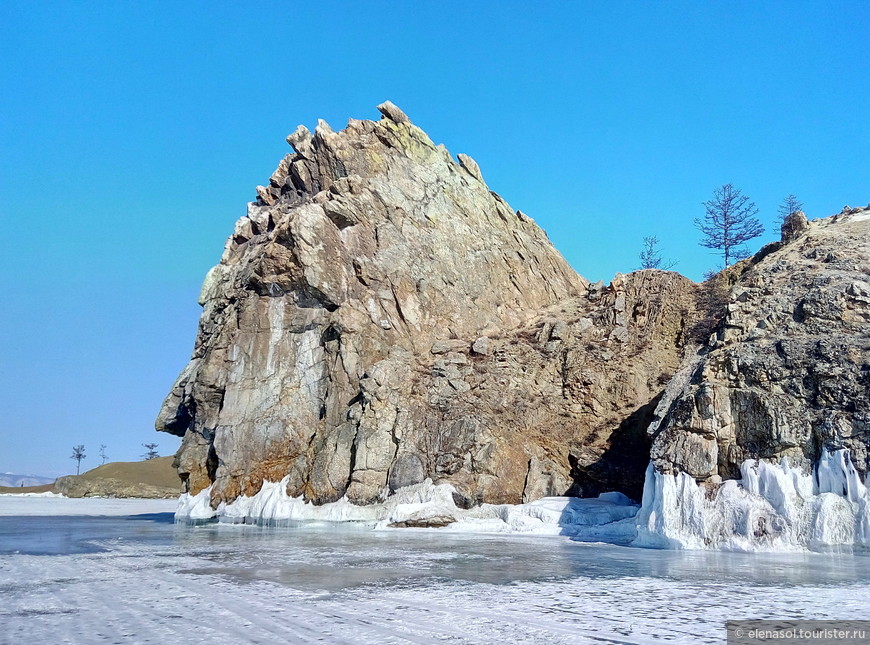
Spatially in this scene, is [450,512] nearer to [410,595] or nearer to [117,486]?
[410,595]

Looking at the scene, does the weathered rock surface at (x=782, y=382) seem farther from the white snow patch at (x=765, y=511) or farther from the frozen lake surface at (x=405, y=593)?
the frozen lake surface at (x=405, y=593)

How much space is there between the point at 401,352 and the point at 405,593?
26902 mm

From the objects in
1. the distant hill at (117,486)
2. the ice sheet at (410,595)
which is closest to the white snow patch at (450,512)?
the ice sheet at (410,595)

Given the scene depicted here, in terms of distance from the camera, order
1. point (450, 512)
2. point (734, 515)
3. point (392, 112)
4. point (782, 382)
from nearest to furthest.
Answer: point (734, 515)
point (782, 382)
point (450, 512)
point (392, 112)

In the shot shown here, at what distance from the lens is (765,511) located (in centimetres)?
2059

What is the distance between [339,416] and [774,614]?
27.6 meters

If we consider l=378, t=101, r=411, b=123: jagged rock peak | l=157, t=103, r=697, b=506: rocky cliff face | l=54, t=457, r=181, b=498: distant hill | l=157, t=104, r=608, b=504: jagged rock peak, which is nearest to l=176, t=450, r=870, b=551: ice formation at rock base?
l=157, t=103, r=697, b=506: rocky cliff face

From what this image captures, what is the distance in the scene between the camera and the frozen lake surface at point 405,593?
8.94m

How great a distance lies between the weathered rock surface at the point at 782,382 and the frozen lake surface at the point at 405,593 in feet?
12.4

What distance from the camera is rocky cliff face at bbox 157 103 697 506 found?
109 feet

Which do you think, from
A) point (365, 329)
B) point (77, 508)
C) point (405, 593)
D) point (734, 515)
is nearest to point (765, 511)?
point (734, 515)

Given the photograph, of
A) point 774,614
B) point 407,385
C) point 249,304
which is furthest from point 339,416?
point 774,614

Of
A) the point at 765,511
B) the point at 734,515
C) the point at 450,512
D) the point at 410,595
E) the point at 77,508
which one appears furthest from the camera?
the point at 77,508

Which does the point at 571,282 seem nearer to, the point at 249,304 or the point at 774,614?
the point at 249,304
